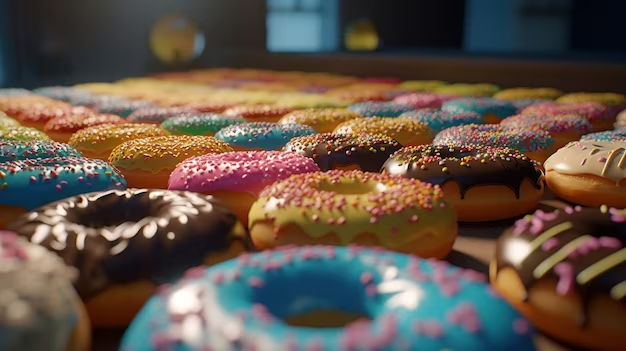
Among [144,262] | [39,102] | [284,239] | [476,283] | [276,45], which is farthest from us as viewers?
[276,45]

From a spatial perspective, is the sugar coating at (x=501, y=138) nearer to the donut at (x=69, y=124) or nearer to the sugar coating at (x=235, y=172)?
the sugar coating at (x=235, y=172)

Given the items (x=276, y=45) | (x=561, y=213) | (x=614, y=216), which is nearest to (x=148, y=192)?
(x=561, y=213)

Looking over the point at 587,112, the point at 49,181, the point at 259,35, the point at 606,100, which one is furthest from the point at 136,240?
the point at 259,35

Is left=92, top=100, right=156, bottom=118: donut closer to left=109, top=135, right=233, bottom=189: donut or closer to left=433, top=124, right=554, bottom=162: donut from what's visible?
left=109, top=135, right=233, bottom=189: donut

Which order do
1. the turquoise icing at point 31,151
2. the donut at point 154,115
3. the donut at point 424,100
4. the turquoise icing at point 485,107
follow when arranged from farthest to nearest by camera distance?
the donut at point 424,100
the turquoise icing at point 485,107
the donut at point 154,115
the turquoise icing at point 31,151

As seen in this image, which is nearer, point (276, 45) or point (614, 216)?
point (614, 216)

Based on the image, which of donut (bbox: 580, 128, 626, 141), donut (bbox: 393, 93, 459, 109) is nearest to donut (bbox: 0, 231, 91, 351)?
donut (bbox: 580, 128, 626, 141)

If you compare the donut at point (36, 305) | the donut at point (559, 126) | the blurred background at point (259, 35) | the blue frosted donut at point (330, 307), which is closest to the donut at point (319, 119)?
the donut at point (559, 126)

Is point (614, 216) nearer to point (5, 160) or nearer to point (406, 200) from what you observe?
point (406, 200)
